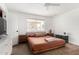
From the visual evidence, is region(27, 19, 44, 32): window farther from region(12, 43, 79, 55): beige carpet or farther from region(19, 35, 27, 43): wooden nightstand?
region(12, 43, 79, 55): beige carpet

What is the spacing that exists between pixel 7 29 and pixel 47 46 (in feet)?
3.20

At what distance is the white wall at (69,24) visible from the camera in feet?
5.03

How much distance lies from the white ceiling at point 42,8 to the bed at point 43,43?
22.9 inches

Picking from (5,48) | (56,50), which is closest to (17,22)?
(5,48)

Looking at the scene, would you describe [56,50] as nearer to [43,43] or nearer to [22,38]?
[43,43]

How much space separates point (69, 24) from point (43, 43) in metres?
0.75

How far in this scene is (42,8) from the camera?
1.51 metres

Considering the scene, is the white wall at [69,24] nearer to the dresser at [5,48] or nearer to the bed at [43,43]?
the bed at [43,43]

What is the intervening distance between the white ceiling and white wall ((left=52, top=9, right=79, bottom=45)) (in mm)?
124

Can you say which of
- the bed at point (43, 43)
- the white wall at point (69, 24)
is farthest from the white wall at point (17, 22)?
the white wall at point (69, 24)

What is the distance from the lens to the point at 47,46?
5.09 feet

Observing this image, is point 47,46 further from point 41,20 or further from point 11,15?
point 11,15

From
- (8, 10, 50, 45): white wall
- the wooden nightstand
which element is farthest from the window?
the wooden nightstand
